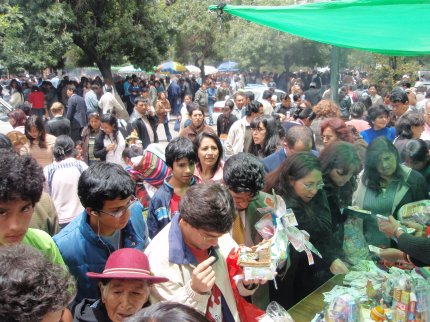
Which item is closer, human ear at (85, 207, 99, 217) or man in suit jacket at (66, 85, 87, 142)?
human ear at (85, 207, 99, 217)

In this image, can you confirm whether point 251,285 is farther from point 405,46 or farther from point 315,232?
point 405,46

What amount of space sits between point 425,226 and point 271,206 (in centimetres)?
94

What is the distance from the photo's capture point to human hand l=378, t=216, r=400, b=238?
284 centimetres

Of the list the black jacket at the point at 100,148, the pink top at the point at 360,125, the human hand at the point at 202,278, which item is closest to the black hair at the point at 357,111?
the pink top at the point at 360,125

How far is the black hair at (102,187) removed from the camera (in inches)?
91.6

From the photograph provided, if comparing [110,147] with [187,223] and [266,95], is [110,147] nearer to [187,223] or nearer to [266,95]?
[187,223]

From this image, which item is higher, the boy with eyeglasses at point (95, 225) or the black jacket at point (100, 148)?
the boy with eyeglasses at point (95, 225)

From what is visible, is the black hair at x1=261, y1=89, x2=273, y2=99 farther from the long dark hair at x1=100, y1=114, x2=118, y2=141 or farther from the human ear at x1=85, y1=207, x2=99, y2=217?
the human ear at x1=85, y1=207, x2=99, y2=217

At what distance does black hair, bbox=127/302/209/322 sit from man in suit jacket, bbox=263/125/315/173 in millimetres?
3020

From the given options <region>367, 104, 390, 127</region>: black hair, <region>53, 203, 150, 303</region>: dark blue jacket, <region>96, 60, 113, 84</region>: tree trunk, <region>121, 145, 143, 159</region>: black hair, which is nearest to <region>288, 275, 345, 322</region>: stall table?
<region>53, 203, 150, 303</region>: dark blue jacket

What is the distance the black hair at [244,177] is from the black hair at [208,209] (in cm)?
66

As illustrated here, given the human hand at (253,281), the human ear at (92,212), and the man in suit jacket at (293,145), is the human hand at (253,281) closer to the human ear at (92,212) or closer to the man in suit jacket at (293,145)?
the human ear at (92,212)

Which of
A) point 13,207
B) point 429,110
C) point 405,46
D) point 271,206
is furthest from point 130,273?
point 429,110

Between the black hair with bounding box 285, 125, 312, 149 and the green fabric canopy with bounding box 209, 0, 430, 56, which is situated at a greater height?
the green fabric canopy with bounding box 209, 0, 430, 56
